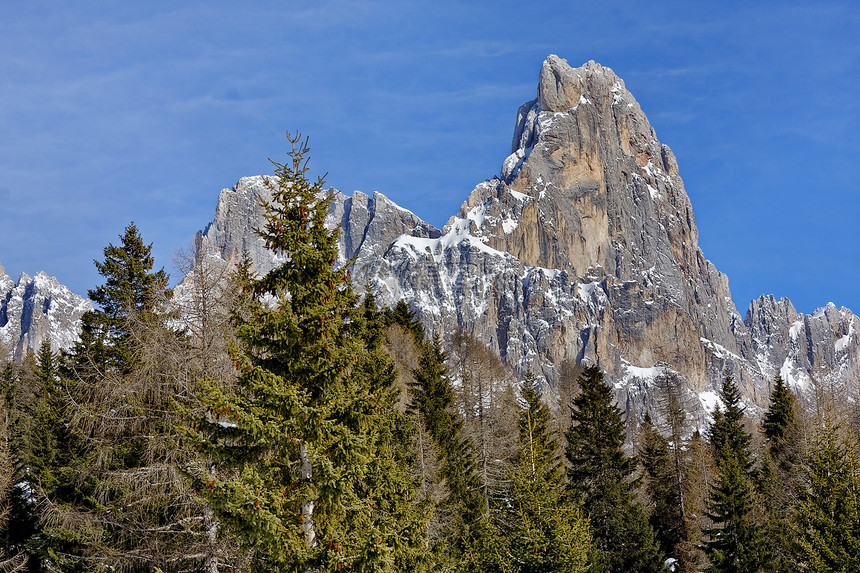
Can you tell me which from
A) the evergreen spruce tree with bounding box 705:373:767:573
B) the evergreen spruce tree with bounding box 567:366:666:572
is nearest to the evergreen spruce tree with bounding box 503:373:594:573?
the evergreen spruce tree with bounding box 705:373:767:573

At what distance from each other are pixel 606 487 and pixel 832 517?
1371 centimetres

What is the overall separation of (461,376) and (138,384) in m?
38.5

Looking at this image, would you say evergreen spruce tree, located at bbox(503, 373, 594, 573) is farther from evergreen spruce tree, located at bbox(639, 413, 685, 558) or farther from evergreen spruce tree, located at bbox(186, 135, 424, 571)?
evergreen spruce tree, located at bbox(639, 413, 685, 558)

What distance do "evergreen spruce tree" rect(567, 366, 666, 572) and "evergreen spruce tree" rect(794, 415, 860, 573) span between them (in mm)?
11255

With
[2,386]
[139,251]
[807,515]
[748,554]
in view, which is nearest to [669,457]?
[748,554]

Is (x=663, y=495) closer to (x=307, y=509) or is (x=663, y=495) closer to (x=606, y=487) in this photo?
(x=606, y=487)

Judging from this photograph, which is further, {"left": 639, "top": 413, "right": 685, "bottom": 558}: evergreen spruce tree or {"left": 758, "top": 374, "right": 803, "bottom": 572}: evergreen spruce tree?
{"left": 639, "top": 413, "right": 685, "bottom": 558}: evergreen spruce tree

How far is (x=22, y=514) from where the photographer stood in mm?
28625

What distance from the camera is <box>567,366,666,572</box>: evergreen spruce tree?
33.7 meters

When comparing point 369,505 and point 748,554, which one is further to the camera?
point 748,554

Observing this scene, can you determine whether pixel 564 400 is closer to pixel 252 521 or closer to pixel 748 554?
pixel 748 554

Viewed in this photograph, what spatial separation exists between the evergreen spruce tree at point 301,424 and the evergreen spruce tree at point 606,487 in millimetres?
23368

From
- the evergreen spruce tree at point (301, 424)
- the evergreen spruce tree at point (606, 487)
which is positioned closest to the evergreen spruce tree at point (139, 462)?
the evergreen spruce tree at point (301, 424)

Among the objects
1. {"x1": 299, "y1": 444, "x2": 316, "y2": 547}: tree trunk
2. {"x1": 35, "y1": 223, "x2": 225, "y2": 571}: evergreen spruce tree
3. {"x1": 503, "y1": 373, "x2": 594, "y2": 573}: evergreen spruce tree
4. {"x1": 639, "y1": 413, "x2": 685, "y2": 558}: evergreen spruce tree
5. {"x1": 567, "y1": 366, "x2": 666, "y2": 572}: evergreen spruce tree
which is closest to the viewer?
{"x1": 299, "y1": 444, "x2": 316, "y2": 547}: tree trunk
